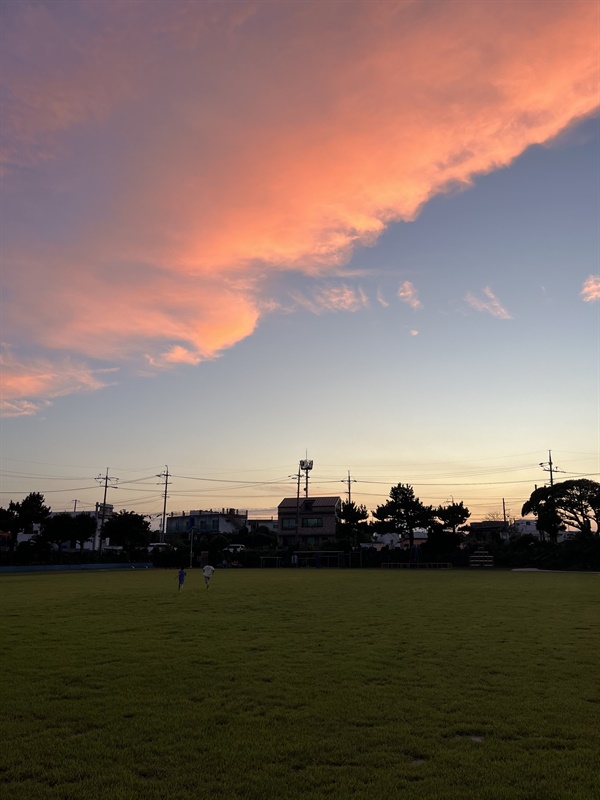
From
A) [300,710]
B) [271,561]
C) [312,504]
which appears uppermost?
[312,504]

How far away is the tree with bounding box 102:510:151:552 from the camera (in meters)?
98.9

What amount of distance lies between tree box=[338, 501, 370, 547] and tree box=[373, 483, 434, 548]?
12263 mm

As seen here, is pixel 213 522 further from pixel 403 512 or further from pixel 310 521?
pixel 403 512

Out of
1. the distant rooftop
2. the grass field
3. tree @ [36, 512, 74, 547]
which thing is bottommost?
the grass field

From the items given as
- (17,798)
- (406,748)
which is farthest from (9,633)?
(406,748)

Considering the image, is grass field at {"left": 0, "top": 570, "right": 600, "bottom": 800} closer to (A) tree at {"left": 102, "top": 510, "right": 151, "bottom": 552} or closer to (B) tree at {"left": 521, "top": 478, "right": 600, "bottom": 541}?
(B) tree at {"left": 521, "top": 478, "right": 600, "bottom": 541}

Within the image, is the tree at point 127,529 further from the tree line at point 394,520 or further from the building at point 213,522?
the building at point 213,522

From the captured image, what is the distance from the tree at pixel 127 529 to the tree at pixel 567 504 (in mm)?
63704

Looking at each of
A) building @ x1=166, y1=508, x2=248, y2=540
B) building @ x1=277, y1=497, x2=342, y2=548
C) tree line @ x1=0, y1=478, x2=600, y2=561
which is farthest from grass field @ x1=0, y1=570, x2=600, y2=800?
building @ x1=166, y1=508, x2=248, y2=540

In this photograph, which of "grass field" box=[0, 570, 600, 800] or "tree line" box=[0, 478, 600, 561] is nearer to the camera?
"grass field" box=[0, 570, 600, 800]

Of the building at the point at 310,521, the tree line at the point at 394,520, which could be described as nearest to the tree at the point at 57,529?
the tree line at the point at 394,520

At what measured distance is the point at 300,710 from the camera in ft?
30.8

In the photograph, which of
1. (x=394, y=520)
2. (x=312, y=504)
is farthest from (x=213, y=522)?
(x=394, y=520)

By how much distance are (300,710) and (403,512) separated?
264 ft
